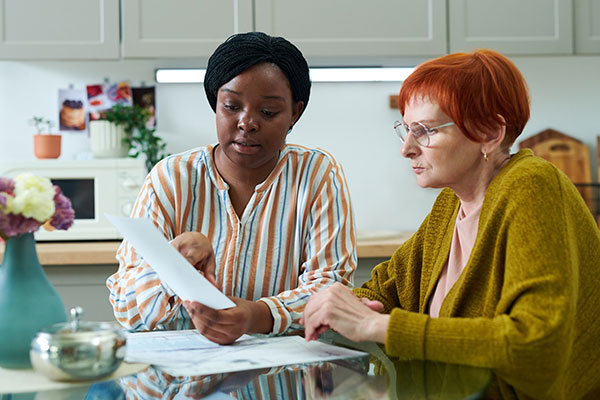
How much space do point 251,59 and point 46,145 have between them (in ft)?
5.28

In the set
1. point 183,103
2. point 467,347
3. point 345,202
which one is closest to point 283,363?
point 467,347

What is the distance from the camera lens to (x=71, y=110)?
2.81m

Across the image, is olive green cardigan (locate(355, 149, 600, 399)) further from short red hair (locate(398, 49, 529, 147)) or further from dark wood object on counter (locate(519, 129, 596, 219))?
dark wood object on counter (locate(519, 129, 596, 219))

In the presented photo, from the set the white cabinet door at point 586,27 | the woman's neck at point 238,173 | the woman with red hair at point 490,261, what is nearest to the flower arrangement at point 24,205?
the woman with red hair at point 490,261

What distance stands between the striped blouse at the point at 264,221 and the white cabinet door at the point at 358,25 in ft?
3.65

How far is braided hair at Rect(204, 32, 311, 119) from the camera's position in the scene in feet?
4.45

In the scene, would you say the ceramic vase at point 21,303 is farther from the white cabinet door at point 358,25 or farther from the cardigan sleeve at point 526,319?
the white cabinet door at point 358,25

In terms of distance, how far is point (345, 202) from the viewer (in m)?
1.48

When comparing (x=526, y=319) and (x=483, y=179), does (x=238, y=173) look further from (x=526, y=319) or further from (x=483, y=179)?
(x=526, y=319)

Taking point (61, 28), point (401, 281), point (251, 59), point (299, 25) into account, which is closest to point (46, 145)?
point (61, 28)

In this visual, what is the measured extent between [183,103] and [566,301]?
2193mm

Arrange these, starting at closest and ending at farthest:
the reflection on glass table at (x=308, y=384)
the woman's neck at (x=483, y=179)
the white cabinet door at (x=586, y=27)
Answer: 1. the reflection on glass table at (x=308, y=384)
2. the woman's neck at (x=483, y=179)
3. the white cabinet door at (x=586, y=27)

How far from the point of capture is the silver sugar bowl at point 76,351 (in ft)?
2.80

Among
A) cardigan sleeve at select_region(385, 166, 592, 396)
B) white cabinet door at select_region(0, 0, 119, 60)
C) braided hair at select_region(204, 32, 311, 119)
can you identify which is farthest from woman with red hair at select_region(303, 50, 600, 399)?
white cabinet door at select_region(0, 0, 119, 60)
